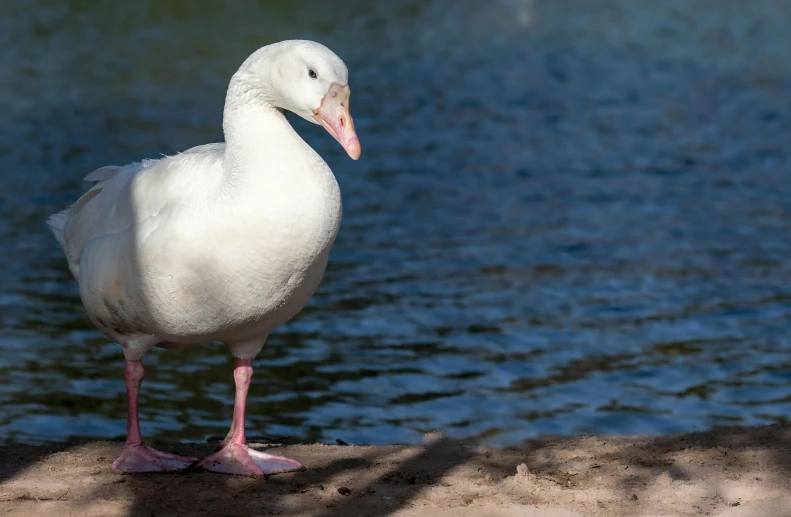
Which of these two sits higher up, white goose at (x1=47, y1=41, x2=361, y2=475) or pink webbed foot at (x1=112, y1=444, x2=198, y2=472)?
white goose at (x1=47, y1=41, x2=361, y2=475)

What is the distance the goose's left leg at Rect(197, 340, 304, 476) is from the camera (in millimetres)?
5832

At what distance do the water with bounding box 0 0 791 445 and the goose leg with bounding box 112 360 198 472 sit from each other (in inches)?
69.0

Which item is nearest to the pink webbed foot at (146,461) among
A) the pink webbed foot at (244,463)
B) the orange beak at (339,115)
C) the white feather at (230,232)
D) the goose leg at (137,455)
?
the goose leg at (137,455)

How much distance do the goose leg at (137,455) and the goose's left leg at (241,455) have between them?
0.14 metres

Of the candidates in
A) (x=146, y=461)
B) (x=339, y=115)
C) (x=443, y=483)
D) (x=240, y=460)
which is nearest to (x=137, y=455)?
(x=146, y=461)

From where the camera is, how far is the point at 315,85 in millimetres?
5453

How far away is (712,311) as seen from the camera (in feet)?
33.3

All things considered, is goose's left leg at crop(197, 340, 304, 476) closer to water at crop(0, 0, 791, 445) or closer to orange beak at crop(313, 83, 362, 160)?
orange beak at crop(313, 83, 362, 160)

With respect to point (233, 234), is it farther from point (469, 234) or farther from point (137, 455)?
point (469, 234)

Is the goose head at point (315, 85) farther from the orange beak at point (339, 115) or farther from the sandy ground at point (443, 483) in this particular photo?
the sandy ground at point (443, 483)

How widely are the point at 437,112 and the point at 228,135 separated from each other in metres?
12.4

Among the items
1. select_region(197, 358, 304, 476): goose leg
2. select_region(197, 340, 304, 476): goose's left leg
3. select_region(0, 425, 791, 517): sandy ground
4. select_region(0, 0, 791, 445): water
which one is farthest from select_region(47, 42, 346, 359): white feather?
select_region(0, 0, 791, 445): water

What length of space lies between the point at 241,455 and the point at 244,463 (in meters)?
0.07

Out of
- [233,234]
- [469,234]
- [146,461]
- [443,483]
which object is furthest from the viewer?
[469,234]
